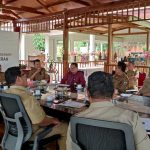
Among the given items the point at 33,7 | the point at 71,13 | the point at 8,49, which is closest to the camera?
the point at 71,13

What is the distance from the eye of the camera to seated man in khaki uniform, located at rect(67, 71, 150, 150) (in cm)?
131

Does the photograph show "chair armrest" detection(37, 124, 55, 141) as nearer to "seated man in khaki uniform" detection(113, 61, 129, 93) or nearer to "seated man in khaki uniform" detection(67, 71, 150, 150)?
"seated man in khaki uniform" detection(67, 71, 150, 150)

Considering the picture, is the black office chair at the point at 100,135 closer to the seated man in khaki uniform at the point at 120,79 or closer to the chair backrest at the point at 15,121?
the chair backrest at the point at 15,121

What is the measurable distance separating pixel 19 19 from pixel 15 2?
19.0 inches

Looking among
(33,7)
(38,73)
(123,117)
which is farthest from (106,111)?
(33,7)

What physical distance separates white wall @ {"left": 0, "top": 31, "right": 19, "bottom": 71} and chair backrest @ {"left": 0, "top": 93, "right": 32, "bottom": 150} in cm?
372

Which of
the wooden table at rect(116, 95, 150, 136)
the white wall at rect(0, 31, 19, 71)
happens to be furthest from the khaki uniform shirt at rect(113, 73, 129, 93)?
the white wall at rect(0, 31, 19, 71)

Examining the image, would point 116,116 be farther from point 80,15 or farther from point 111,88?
point 80,15

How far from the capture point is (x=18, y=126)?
2.12m

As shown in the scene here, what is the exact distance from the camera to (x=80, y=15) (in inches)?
213

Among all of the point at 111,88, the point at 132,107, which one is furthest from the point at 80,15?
the point at 111,88

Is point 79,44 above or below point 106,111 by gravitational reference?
above

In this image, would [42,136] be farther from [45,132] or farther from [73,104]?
[73,104]

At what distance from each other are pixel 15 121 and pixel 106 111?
1029mm
